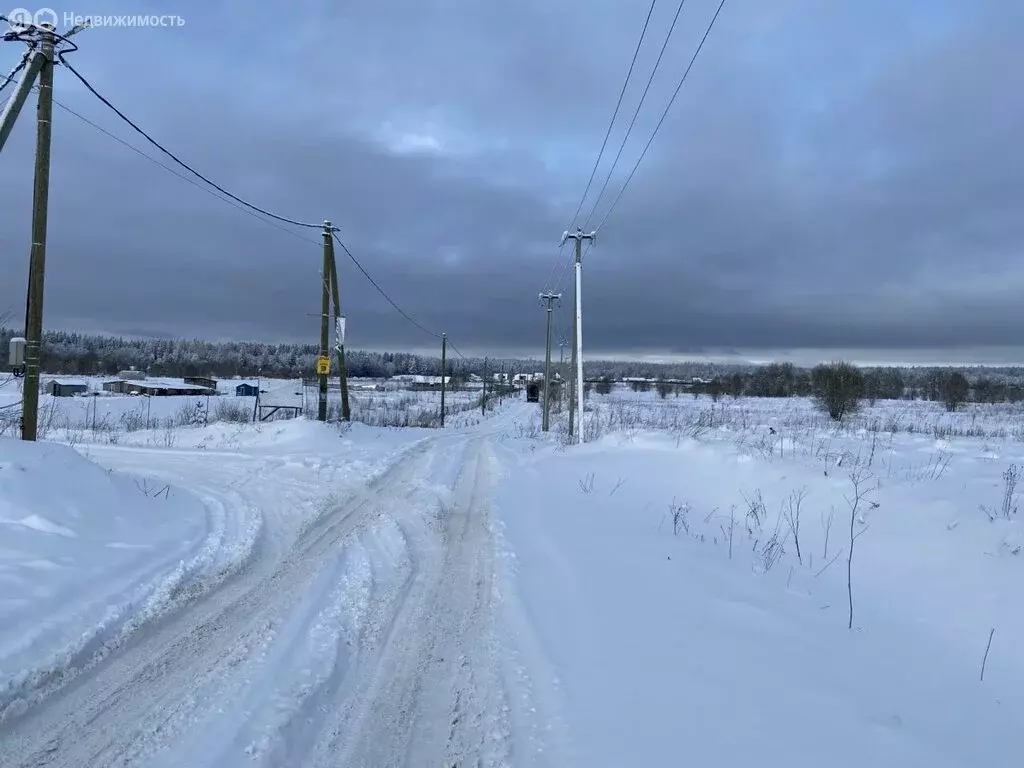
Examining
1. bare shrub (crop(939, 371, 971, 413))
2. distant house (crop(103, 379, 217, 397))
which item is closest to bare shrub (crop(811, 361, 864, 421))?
bare shrub (crop(939, 371, 971, 413))

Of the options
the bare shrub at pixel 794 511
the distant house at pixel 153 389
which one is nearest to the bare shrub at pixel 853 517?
the bare shrub at pixel 794 511

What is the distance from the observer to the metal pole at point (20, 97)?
8.02 meters

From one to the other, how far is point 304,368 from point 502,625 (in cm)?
15058

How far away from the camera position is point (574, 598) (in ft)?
17.6

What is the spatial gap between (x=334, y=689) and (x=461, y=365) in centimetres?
17675

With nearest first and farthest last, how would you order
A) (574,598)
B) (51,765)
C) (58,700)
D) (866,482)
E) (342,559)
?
(51,765) < (58,700) < (574,598) < (342,559) < (866,482)

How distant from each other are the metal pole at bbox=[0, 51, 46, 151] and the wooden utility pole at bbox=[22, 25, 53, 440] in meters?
0.08

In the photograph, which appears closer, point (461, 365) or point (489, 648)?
point (489, 648)

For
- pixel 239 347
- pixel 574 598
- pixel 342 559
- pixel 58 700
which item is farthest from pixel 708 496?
pixel 239 347

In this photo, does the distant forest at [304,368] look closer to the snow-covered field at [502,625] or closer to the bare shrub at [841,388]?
the bare shrub at [841,388]

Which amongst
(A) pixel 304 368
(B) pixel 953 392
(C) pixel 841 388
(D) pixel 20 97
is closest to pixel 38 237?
(D) pixel 20 97

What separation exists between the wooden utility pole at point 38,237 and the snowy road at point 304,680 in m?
5.67

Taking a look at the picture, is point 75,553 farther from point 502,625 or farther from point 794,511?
point 794,511

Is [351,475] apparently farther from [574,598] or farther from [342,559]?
[574,598]
